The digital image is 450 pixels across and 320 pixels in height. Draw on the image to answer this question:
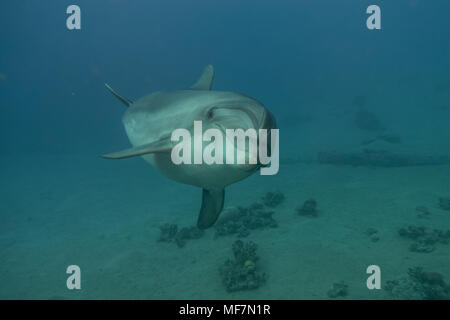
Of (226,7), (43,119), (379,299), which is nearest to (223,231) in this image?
(379,299)

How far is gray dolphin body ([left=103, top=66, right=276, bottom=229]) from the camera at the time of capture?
224 centimetres

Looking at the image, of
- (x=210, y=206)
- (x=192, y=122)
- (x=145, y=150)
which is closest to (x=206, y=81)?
(x=210, y=206)

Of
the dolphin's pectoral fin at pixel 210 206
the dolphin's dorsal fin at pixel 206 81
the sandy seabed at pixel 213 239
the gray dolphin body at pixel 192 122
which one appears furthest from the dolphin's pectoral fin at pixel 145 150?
the sandy seabed at pixel 213 239

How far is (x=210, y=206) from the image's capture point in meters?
4.04

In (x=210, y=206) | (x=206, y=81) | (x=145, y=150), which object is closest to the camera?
(x=145, y=150)

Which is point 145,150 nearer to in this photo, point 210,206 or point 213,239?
point 210,206

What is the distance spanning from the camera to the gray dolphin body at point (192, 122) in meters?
2.24

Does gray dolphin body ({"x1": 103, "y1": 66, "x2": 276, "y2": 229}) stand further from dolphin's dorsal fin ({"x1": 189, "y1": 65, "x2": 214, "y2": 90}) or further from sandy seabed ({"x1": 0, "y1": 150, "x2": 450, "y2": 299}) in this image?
sandy seabed ({"x1": 0, "y1": 150, "x2": 450, "y2": 299})

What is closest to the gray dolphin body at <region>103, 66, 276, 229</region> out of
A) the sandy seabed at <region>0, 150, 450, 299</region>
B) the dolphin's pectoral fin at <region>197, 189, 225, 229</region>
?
the dolphin's pectoral fin at <region>197, 189, 225, 229</region>

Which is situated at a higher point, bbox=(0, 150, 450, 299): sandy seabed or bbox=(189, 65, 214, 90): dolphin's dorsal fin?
bbox=(189, 65, 214, 90): dolphin's dorsal fin

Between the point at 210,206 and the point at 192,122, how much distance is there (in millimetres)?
1644

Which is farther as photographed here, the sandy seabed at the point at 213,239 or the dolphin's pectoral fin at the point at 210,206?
the sandy seabed at the point at 213,239

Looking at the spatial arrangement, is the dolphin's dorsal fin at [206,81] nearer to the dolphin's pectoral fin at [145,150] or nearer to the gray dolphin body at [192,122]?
the gray dolphin body at [192,122]

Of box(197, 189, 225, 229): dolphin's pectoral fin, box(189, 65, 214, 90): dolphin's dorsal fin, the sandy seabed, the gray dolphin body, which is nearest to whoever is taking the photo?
the gray dolphin body
